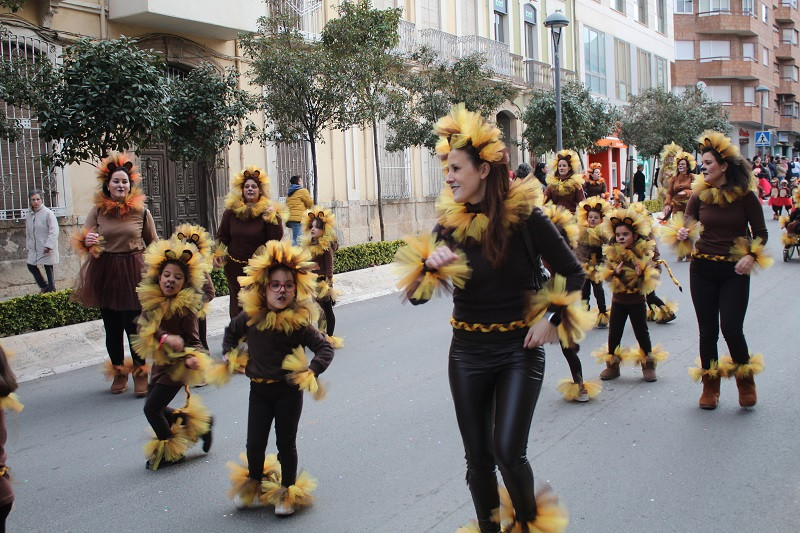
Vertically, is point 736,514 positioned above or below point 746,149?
below

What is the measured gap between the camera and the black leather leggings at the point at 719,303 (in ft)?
21.8

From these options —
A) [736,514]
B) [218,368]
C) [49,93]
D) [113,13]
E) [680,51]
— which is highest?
[680,51]

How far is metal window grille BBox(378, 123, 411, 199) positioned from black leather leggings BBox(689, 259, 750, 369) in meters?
18.3

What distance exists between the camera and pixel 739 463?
222 inches

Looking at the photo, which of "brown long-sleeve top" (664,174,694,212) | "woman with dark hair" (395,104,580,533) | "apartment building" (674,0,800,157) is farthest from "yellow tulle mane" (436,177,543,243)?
"apartment building" (674,0,800,157)

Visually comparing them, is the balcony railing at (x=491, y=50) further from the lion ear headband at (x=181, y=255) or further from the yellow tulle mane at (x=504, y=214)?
the yellow tulle mane at (x=504, y=214)

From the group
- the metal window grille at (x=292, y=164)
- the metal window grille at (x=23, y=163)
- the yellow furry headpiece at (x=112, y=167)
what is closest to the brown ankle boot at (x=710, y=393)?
the yellow furry headpiece at (x=112, y=167)

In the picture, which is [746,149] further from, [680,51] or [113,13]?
[113,13]

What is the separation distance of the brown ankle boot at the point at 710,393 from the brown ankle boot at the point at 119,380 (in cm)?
505

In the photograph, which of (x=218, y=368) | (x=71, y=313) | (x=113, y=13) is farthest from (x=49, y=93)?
(x=218, y=368)

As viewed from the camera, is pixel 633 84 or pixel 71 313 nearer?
pixel 71 313

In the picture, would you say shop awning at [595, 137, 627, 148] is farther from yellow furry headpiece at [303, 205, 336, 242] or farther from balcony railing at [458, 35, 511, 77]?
yellow furry headpiece at [303, 205, 336, 242]

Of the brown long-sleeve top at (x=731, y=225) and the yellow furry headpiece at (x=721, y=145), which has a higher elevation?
the yellow furry headpiece at (x=721, y=145)

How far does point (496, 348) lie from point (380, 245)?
13.8m
